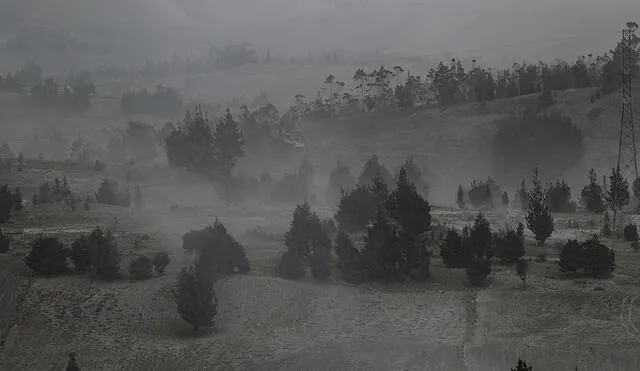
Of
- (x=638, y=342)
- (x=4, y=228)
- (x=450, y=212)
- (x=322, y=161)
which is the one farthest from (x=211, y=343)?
(x=322, y=161)

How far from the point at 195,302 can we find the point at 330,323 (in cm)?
615

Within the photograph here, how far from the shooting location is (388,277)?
38656 mm

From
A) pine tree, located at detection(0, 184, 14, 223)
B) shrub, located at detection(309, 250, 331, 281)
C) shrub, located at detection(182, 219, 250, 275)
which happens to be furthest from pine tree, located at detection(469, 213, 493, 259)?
pine tree, located at detection(0, 184, 14, 223)

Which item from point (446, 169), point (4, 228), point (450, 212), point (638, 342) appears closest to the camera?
point (638, 342)

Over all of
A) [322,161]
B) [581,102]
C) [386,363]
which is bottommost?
[386,363]

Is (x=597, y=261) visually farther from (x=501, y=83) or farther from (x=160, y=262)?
(x=501, y=83)

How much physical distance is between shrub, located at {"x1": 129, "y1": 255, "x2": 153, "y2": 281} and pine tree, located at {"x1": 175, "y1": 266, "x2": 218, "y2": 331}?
6.59 metres

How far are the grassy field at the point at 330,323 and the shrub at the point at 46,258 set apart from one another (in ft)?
2.47

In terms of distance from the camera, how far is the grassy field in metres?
28.4

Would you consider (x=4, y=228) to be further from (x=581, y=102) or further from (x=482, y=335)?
(x=581, y=102)

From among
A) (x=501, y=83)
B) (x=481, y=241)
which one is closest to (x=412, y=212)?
(x=481, y=241)

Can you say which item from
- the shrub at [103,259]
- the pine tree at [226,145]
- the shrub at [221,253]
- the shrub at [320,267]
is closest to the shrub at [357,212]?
the shrub at [320,267]

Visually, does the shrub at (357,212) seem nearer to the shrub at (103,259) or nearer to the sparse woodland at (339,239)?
the sparse woodland at (339,239)

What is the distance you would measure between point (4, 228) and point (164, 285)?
17.8m
